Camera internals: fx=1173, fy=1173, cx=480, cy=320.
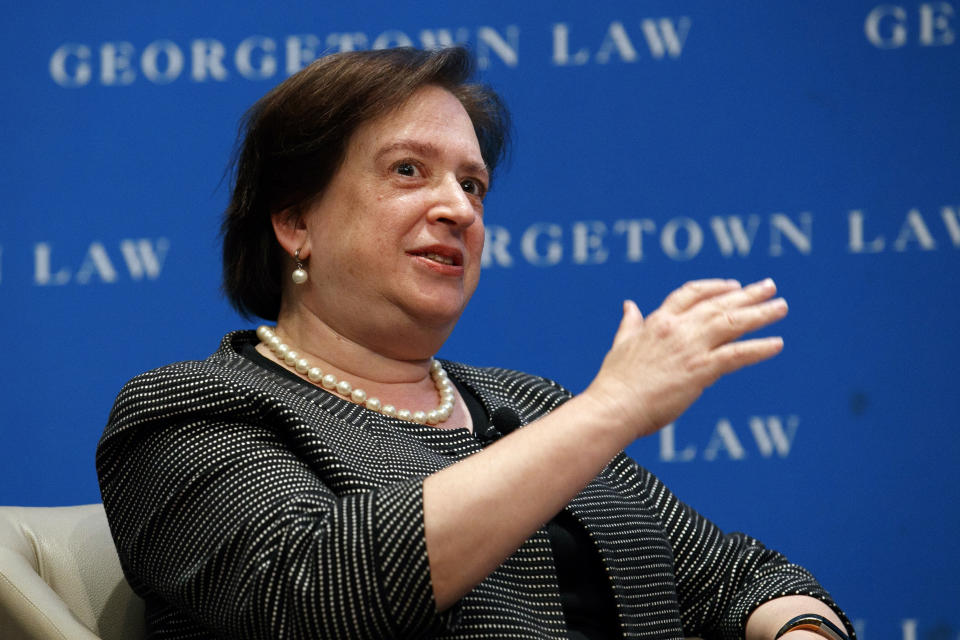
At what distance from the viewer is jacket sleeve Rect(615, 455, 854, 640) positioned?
1.66 metres

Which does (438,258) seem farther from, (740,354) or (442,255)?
(740,354)

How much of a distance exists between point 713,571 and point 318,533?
753 millimetres

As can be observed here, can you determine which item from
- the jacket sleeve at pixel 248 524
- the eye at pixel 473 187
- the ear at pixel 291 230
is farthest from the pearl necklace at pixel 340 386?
the eye at pixel 473 187

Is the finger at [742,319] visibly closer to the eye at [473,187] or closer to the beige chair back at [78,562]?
the eye at [473,187]

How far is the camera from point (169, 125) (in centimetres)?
234

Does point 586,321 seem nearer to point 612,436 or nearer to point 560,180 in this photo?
point 560,180

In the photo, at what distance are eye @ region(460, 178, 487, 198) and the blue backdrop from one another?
1.72 feet

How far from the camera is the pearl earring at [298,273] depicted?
5.38 feet

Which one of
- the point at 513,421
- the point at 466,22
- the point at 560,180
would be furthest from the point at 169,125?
the point at 513,421

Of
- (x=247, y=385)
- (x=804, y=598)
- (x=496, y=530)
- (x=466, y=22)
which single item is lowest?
(x=804, y=598)

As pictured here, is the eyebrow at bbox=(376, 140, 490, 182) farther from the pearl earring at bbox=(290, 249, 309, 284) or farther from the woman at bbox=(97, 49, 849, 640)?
the pearl earring at bbox=(290, 249, 309, 284)

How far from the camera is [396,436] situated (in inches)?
58.4

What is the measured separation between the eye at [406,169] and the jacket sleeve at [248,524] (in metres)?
0.43

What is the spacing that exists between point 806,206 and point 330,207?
3.44ft
